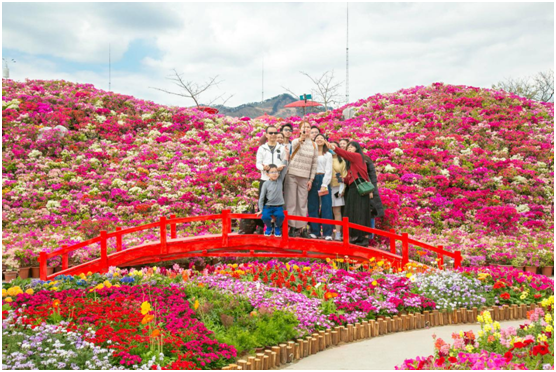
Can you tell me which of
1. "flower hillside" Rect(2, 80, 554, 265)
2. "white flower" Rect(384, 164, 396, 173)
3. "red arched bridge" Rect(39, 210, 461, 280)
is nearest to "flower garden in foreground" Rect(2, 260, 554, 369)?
"red arched bridge" Rect(39, 210, 461, 280)

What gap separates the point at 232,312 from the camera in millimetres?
6145

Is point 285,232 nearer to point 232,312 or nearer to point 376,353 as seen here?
point 232,312

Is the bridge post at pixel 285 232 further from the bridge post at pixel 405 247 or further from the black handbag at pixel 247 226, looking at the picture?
the bridge post at pixel 405 247

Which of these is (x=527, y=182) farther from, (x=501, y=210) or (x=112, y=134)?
(x=112, y=134)

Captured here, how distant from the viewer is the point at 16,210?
549 inches

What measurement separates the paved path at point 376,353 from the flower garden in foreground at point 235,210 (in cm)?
27

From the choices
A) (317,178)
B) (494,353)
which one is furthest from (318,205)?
(494,353)

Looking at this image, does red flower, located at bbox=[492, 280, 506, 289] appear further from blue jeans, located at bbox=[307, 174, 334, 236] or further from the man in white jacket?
the man in white jacket

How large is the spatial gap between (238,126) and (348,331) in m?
16.8

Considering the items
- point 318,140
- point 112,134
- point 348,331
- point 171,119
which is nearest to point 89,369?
point 348,331

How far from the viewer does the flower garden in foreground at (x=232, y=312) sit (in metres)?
4.52

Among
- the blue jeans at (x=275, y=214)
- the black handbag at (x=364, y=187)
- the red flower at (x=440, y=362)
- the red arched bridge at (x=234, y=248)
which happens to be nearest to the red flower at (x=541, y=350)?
the red flower at (x=440, y=362)

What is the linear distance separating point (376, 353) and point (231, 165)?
12.1 m

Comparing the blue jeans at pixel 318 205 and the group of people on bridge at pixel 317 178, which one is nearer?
the group of people on bridge at pixel 317 178
